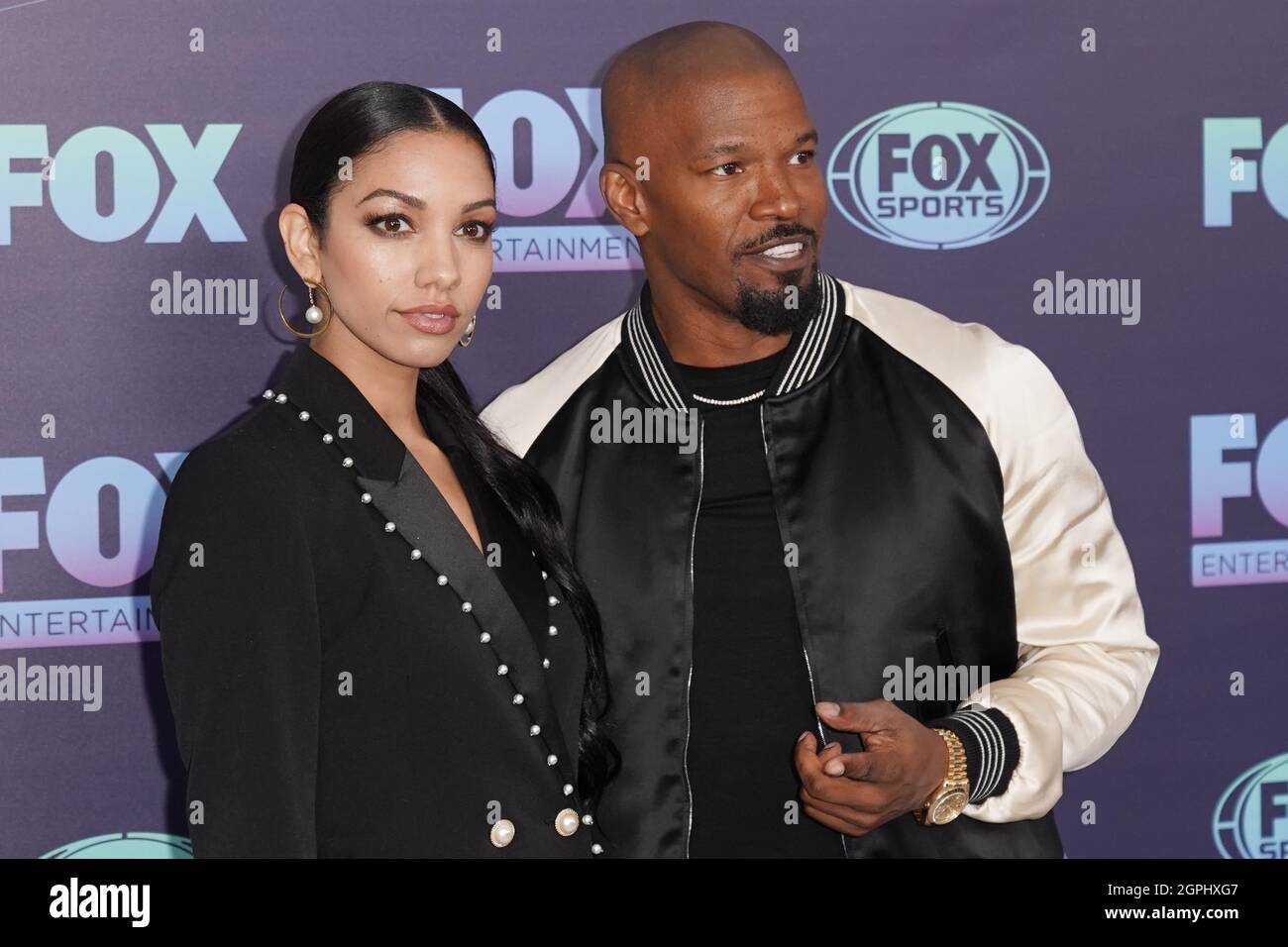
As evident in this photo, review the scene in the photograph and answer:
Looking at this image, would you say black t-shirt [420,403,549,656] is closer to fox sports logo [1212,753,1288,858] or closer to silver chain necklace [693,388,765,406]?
silver chain necklace [693,388,765,406]

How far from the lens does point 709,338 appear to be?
2.47m

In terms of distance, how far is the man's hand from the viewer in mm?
2014

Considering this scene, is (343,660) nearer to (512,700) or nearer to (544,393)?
(512,700)

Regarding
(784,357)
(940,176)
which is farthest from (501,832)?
(940,176)

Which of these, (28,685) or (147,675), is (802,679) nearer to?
(147,675)

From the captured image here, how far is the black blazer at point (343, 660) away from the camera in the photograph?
170 centimetres

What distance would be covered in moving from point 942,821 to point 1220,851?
153cm

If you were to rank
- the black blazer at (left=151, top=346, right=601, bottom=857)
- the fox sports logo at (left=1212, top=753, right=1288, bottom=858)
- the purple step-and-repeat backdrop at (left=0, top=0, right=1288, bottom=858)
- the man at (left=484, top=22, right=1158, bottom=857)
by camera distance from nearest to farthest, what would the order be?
1. the black blazer at (left=151, top=346, right=601, bottom=857)
2. the man at (left=484, top=22, right=1158, bottom=857)
3. the purple step-and-repeat backdrop at (left=0, top=0, right=1288, bottom=858)
4. the fox sports logo at (left=1212, top=753, right=1288, bottom=858)

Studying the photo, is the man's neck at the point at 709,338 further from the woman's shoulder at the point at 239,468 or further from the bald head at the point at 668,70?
the woman's shoulder at the point at 239,468

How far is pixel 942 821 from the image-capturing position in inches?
85.6

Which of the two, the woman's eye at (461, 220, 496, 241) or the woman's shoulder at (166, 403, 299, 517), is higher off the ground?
the woman's eye at (461, 220, 496, 241)

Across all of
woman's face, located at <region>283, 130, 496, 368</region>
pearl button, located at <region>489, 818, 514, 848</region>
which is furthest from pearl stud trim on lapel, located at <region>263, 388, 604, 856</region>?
woman's face, located at <region>283, 130, 496, 368</region>

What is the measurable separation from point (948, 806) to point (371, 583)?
958 millimetres
